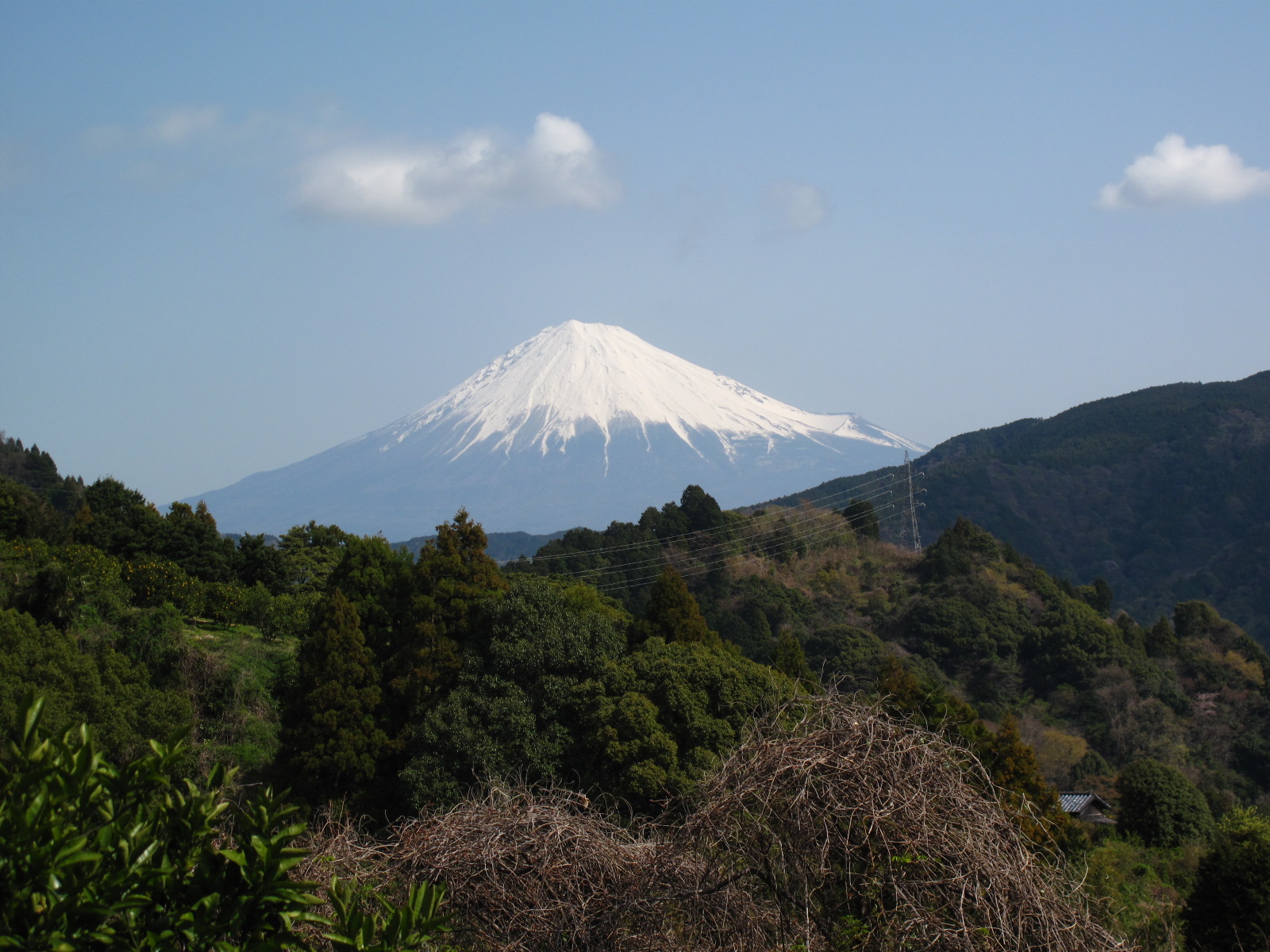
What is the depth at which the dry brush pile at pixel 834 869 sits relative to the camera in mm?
5055

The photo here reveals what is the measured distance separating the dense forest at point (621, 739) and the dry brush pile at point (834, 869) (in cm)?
2

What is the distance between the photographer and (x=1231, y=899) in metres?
10.5

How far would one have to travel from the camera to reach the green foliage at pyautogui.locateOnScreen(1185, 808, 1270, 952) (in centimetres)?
1013

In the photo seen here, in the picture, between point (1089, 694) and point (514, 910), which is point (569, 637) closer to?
point (514, 910)

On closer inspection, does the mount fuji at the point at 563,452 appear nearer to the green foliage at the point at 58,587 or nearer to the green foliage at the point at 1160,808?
the green foliage at the point at 58,587

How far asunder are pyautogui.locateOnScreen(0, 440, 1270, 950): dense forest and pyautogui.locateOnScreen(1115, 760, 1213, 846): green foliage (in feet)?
0.21

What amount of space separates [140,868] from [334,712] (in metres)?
14.1

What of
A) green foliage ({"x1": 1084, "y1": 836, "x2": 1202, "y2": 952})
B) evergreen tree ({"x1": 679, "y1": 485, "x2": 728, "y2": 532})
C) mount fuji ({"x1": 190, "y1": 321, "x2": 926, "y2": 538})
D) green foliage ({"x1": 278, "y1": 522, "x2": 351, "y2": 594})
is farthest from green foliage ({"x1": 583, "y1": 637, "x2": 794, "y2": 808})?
mount fuji ({"x1": 190, "y1": 321, "x2": 926, "y2": 538})

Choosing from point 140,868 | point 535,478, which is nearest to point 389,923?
point 140,868

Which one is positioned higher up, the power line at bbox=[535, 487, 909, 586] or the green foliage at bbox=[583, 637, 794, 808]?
the power line at bbox=[535, 487, 909, 586]

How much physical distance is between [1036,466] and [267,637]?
60185 mm

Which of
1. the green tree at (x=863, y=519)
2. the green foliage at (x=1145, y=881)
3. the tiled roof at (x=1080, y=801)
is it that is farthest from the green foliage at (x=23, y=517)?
the green tree at (x=863, y=519)

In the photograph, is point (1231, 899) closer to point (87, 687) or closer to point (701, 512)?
point (87, 687)

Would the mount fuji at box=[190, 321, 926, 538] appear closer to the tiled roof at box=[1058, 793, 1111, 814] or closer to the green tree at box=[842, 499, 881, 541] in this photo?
the green tree at box=[842, 499, 881, 541]
